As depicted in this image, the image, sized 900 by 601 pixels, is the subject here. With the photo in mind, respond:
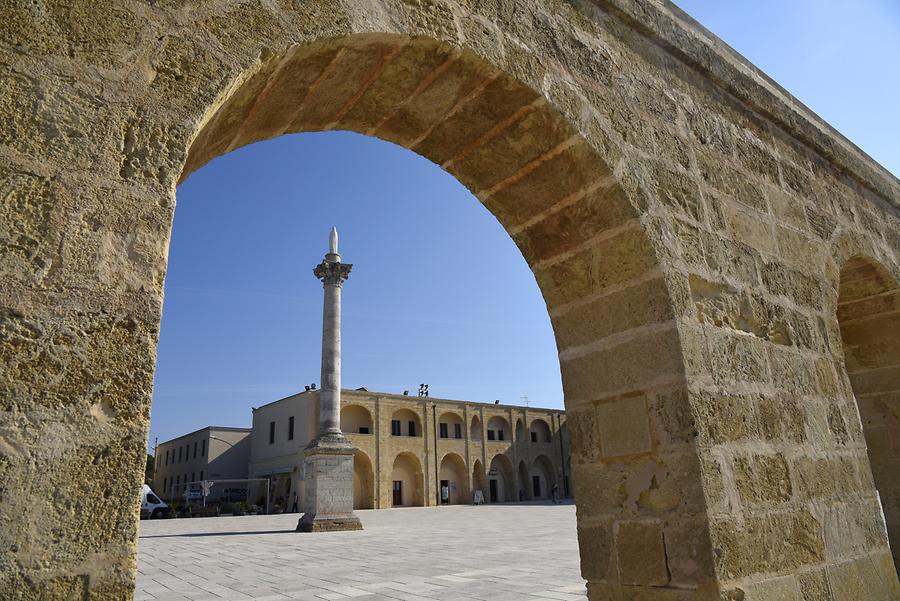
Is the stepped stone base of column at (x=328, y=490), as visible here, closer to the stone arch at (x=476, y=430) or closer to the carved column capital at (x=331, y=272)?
the carved column capital at (x=331, y=272)

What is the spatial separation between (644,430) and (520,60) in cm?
161

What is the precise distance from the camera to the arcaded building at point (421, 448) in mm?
31578

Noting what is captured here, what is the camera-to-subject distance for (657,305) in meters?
2.60

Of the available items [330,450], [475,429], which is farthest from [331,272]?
[475,429]

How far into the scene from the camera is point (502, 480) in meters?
37.8

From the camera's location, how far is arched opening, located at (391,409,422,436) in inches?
1350

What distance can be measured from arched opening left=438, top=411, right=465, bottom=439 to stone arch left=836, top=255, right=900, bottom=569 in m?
31.8

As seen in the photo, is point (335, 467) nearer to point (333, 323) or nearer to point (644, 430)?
point (333, 323)

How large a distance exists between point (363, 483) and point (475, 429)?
8508 mm

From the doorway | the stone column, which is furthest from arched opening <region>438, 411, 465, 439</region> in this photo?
the stone column

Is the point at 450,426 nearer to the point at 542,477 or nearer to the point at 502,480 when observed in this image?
the point at 502,480

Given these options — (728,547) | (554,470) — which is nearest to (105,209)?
(728,547)

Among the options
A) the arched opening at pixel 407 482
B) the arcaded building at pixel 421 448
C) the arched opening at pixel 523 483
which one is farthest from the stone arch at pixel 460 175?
the arched opening at pixel 523 483

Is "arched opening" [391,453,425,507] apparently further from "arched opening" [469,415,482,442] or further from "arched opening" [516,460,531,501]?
"arched opening" [516,460,531,501]
